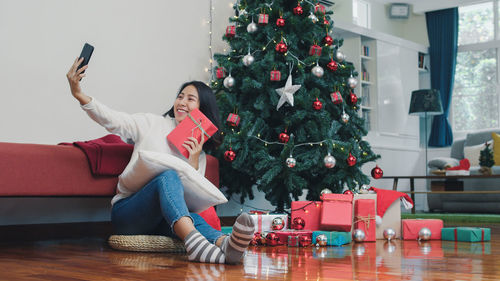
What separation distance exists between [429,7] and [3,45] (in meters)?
5.46

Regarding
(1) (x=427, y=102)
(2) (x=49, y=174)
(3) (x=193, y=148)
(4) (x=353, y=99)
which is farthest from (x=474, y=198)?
(2) (x=49, y=174)

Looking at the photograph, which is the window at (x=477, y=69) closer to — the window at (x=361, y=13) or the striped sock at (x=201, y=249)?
the window at (x=361, y=13)

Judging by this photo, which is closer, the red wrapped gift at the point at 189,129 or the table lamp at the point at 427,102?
the red wrapped gift at the point at 189,129

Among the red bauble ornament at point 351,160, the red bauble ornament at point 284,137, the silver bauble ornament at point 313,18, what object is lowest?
the red bauble ornament at point 351,160

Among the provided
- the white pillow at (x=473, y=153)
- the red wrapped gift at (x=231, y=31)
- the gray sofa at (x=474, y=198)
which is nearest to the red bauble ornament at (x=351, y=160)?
the red wrapped gift at (x=231, y=31)

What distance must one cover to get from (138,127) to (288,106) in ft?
4.11

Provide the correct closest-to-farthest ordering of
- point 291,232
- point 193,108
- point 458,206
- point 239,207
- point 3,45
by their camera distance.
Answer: point 193,108 → point 291,232 → point 3,45 → point 239,207 → point 458,206

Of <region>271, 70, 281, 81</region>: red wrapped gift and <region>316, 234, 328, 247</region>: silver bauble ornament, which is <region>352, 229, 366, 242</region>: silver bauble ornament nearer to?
<region>316, 234, 328, 247</region>: silver bauble ornament

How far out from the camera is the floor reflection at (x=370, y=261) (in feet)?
5.21

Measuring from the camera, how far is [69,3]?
324 cm

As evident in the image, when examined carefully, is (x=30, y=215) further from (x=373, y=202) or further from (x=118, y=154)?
(x=373, y=202)

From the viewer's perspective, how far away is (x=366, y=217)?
109 inches

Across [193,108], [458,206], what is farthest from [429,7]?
[193,108]

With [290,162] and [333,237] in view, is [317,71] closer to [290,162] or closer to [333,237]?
[290,162]
